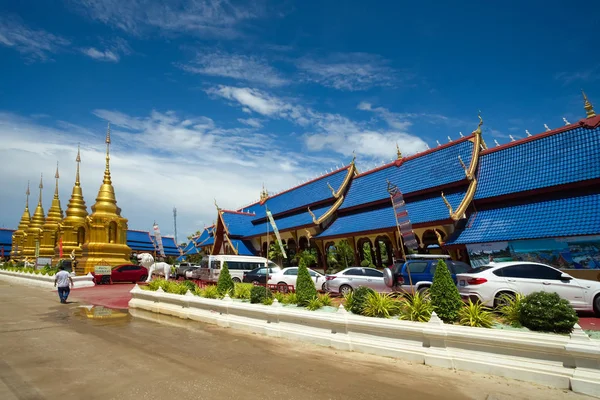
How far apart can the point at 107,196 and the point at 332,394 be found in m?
33.2

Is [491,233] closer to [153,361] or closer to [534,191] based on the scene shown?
[534,191]

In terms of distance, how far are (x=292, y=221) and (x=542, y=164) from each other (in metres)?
16.3

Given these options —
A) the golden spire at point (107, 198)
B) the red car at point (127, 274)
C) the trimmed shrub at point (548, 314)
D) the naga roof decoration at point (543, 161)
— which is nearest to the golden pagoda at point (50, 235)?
the golden spire at point (107, 198)

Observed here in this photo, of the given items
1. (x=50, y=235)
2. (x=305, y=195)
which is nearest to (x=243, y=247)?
(x=305, y=195)

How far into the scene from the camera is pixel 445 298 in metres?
7.22

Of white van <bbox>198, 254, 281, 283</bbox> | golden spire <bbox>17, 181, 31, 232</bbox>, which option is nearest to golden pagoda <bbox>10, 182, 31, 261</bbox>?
golden spire <bbox>17, 181, 31, 232</bbox>

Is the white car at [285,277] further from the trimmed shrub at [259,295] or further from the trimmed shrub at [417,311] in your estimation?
the trimmed shrub at [417,311]

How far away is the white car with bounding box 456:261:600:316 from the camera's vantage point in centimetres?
846

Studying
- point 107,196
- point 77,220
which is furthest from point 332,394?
point 77,220

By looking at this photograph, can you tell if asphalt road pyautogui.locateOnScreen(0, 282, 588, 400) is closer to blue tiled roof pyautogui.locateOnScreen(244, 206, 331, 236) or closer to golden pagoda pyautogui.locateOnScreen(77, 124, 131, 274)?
blue tiled roof pyautogui.locateOnScreen(244, 206, 331, 236)

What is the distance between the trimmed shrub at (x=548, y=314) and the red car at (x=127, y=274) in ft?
84.0

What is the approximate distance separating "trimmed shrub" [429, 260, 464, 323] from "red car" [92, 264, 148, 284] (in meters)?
24.0

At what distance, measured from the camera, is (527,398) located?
4.67 meters

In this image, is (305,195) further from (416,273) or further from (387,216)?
(416,273)
